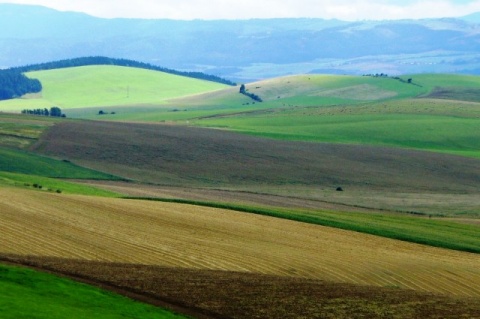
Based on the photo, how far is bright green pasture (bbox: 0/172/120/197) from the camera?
194 ft

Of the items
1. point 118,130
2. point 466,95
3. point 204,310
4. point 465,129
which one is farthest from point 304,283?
point 466,95

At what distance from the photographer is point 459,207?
222ft

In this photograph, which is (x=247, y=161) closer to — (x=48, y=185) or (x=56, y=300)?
(x=48, y=185)

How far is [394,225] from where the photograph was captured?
180 feet

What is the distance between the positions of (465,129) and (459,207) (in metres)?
52.7

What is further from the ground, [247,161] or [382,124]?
[382,124]

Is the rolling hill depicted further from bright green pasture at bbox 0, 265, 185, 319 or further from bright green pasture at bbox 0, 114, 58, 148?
bright green pasture at bbox 0, 265, 185, 319

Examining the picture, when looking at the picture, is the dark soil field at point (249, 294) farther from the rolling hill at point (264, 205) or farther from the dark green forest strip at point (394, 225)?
the dark green forest strip at point (394, 225)

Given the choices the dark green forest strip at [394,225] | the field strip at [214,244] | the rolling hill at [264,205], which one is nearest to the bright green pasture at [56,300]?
the rolling hill at [264,205]

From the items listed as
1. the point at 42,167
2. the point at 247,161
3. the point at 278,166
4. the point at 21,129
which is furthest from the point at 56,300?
the point at 21,129

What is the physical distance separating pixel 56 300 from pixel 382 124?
321 feet

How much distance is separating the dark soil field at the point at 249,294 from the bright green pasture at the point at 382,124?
230 feet

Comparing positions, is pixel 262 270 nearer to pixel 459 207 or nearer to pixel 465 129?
pixel 459 207

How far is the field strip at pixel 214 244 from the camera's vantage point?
1427 inches
